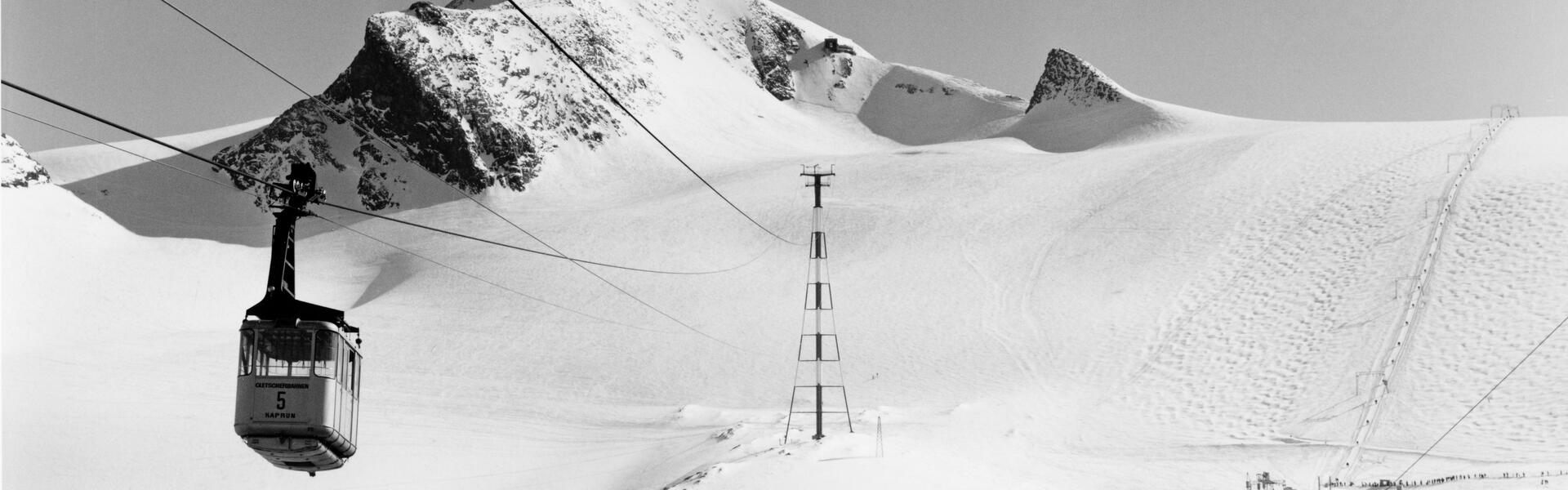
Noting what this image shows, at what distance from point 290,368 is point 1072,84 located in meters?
132

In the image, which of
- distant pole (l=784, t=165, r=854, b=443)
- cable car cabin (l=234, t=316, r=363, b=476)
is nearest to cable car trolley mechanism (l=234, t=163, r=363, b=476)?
cable car cabin (l=234, t=316, r=363, b=476)

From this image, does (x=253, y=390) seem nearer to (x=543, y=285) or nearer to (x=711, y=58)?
(x=543, y=285)

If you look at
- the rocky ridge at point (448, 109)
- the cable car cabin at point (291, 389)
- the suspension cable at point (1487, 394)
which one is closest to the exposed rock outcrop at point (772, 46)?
the rocky ridge at point (448, 109)

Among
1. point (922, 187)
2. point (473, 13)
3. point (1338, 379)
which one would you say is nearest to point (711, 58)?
point (473, 13)

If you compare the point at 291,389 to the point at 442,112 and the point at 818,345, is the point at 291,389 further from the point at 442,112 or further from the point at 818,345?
the point at 442,112

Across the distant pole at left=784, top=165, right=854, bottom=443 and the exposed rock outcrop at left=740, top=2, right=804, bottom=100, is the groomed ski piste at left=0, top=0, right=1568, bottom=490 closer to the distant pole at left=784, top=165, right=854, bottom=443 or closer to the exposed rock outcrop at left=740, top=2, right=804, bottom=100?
the distant pole at left=784, top=165, right=854, bottom=443

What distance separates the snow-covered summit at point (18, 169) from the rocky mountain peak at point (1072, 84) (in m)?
99.3

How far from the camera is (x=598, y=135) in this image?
117m

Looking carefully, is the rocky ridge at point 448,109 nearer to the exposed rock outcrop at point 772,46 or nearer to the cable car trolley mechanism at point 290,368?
the exposed rock outcrop at point 772,46

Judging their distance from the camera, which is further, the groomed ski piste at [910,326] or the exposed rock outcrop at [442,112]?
the exposed rock outcrop at [442,112]

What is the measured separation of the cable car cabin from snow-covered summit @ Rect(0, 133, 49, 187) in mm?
79752

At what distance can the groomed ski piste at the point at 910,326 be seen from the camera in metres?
43.4

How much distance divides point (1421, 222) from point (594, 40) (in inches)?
3891

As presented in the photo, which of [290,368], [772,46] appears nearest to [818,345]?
[290,368]
